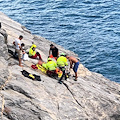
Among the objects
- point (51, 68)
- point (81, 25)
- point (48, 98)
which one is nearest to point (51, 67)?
point (51, 68)

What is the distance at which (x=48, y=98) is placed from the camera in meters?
19.6

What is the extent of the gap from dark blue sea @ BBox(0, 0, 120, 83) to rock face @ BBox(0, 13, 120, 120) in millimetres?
14660

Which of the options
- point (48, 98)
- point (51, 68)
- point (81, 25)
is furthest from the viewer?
point (81, 25)

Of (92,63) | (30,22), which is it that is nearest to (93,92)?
(92,63)

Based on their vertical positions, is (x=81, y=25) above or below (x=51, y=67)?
below

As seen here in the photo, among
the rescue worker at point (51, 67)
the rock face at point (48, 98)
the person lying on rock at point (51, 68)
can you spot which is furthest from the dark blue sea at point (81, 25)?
the rescue worker at point (51, 67)

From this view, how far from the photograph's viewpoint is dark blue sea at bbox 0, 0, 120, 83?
43125 mm

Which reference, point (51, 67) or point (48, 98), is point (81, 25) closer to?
point (51, 67)

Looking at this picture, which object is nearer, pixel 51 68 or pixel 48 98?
pixel 48 98

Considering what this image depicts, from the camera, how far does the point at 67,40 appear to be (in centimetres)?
4919

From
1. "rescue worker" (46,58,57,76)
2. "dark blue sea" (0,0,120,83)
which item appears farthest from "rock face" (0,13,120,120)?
"dark blue sea" (0,0,120,83)

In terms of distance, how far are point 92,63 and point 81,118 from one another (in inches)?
891

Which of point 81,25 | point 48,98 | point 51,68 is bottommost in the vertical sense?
point 81,25

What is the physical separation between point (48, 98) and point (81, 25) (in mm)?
39063
